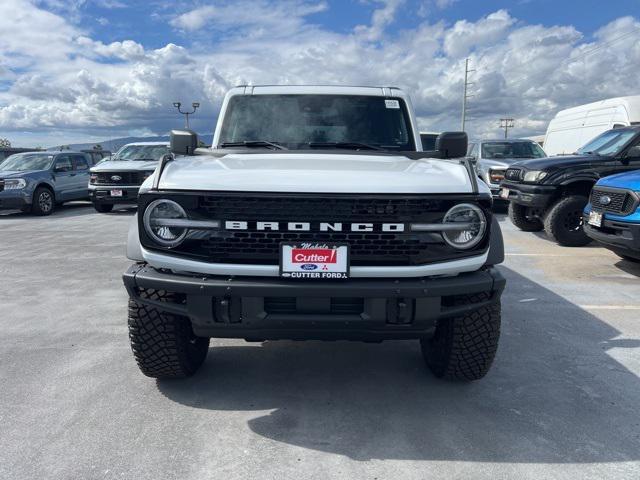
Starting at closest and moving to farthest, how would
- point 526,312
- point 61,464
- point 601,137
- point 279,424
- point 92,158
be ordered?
point 61,464 → point 279,424 → point 526,312 → point 601,137 → point 92,158

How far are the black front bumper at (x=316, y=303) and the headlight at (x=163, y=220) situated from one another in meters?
0.19

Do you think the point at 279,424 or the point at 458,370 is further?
the point at 458,370

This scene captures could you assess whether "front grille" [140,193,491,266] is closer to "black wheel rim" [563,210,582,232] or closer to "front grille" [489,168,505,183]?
"black wheel rim" [563,210,582,232]

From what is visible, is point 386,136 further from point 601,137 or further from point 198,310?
point 601,137

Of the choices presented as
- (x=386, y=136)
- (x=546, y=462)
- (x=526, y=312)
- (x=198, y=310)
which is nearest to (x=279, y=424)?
(x=198, y=310)

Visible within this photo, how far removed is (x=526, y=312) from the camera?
185 inches

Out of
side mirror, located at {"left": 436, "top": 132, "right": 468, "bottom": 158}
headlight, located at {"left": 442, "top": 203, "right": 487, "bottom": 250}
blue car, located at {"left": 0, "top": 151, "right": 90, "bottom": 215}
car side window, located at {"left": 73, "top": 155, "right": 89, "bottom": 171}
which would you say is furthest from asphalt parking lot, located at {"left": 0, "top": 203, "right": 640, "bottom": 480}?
car side window, located at {"left": 73, "top": 155, "right": 89, "bottom": 171}

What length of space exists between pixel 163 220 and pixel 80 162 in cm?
1355

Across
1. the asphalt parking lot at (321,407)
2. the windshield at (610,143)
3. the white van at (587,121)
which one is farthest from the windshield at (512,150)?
the asphalt parking lot at (321,407)

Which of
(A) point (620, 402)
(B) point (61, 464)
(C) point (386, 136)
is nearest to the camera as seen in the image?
(B) point (61, 464)

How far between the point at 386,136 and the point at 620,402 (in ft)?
7.97

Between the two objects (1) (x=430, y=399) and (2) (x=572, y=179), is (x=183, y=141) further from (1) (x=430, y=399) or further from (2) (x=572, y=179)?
(2) (x=572, y=179)

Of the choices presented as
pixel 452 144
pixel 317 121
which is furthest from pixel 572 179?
pixel 317 121

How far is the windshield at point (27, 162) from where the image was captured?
43.2ft
